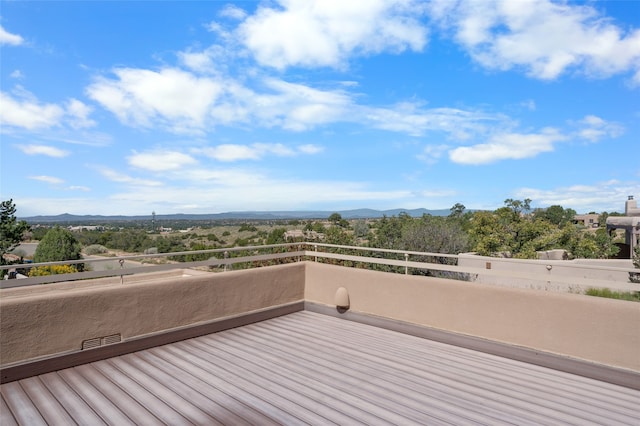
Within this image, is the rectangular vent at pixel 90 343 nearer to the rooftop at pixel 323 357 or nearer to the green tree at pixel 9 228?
the rooftop at pixel 323 357

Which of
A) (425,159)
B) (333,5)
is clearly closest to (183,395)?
(333,5)

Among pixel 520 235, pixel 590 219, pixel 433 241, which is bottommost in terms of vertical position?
pixel 433 241

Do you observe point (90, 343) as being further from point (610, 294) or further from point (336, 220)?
point (336, 220)

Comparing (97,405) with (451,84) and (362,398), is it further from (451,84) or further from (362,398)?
(451,84)

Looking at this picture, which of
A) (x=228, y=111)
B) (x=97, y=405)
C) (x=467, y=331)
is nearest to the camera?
(x=97, y=405)

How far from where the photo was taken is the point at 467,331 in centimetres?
393

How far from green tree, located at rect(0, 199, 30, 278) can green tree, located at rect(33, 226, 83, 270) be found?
283 centimetres

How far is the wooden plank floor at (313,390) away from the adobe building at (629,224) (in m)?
16.4

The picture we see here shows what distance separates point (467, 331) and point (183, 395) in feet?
8.86

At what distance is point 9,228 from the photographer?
21.0 m

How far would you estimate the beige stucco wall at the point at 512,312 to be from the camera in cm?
316

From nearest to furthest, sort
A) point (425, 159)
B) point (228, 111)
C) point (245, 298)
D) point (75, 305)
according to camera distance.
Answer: point (75, 305), point (245, 298), point (228, 111), point (425, 159)

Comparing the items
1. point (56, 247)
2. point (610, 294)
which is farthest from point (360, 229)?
point (56, 247)

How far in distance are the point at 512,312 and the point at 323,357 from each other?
1806 mm
